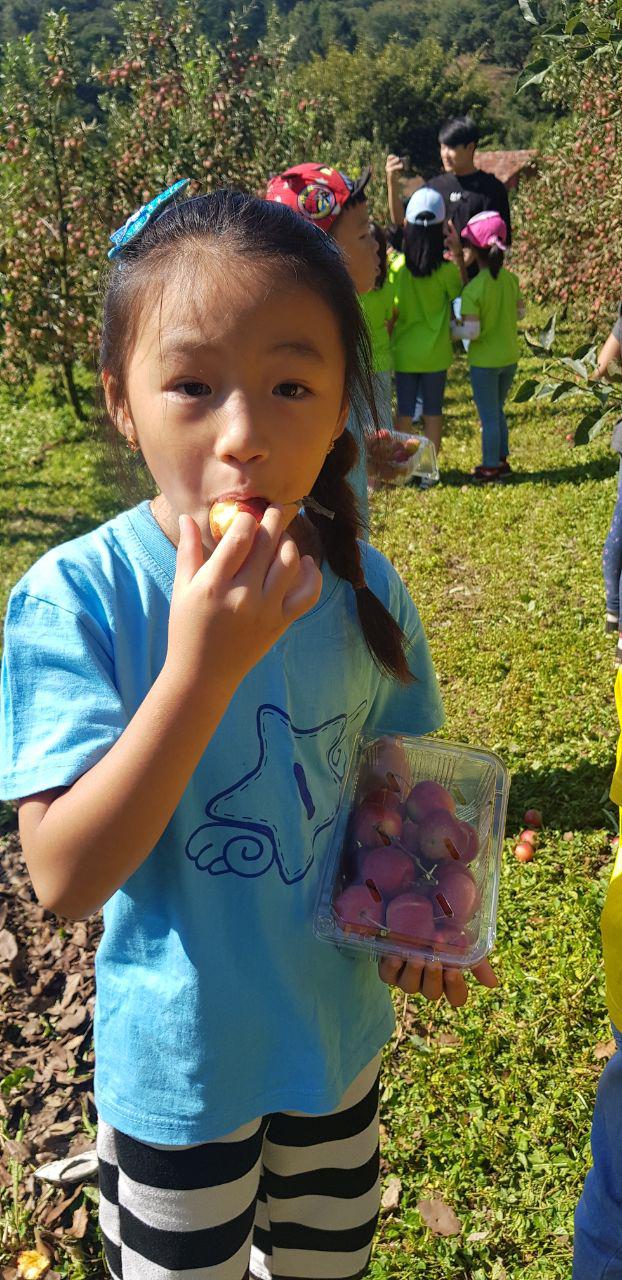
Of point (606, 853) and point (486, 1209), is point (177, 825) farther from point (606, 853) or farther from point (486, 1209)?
point (606, 853)

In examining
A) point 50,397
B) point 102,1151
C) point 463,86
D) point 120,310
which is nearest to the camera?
point 120,310

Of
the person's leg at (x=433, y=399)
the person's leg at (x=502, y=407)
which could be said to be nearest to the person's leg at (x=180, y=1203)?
the person's leg at (x=433, y=399)

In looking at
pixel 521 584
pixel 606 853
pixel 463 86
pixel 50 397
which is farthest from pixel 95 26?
pixel 463 86

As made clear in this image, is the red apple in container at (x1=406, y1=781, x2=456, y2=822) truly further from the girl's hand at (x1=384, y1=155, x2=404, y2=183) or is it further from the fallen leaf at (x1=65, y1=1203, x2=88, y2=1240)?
the girl's hand at (x1=384, y1=155, x2=404, y2=183)

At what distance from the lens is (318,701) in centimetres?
130

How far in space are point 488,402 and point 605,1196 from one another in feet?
19.5

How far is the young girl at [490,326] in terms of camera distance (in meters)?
6.62

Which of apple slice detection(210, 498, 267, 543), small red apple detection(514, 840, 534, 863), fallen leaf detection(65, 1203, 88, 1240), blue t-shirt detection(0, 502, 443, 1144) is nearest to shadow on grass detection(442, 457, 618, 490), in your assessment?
small red apple detection(514, 840, 534, 863)

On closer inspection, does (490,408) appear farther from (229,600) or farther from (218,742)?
(229,600)

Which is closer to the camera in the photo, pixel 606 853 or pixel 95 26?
pixel 606 853

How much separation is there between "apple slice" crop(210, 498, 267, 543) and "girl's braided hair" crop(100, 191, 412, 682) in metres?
0.23

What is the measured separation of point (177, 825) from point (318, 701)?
10.2 inches

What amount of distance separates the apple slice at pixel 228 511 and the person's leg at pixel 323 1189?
84 cm

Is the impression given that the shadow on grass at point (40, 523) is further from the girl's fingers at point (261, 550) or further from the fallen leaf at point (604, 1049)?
the girl's fingers at point (261, 550)
